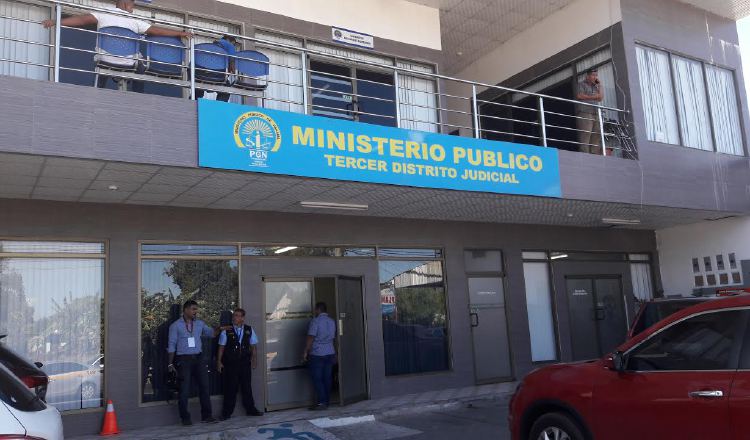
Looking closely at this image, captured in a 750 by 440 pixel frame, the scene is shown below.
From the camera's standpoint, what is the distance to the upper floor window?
14.4m

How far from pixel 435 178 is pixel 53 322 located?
5.94 m

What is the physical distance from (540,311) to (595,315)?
1640 millimetres

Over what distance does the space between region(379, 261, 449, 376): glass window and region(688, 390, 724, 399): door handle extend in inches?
304

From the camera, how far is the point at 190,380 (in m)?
10.2

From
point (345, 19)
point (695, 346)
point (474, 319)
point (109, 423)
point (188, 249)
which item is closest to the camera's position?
point (695, 346)

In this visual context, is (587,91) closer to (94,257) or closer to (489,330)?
(489,330)

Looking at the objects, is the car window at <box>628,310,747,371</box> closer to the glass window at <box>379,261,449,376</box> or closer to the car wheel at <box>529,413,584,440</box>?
the car wheel at <box>529,413,584,440</box>

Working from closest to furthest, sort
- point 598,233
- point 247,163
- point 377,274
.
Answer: point 247,163, point 377,274, point 598,233

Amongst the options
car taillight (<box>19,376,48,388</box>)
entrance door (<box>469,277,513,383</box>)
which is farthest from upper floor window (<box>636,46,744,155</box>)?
car taillight (<box>19,376,48,388</box>)

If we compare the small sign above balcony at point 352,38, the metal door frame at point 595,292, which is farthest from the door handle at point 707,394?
the metal door frame at point 595,292

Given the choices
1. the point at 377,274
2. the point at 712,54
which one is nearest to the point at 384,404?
the point at 377,274

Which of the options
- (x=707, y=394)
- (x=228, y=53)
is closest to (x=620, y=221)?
(x=228, y=53)

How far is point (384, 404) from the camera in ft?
37.3

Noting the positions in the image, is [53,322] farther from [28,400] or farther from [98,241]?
[28,400]
